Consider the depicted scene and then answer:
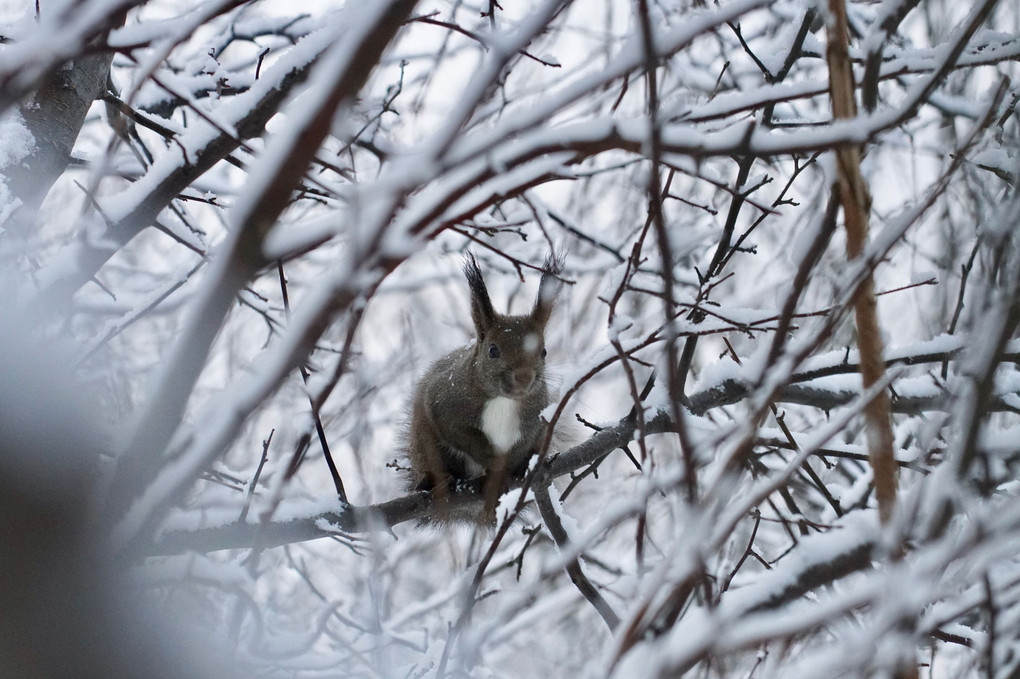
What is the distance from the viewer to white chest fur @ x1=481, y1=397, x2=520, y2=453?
11.4 feet

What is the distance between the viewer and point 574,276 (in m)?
4.82

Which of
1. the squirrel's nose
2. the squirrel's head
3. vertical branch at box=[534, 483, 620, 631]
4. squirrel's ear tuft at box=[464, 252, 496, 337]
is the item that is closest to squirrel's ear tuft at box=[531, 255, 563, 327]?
the squirrel's head

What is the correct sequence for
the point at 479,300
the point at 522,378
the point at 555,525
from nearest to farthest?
the point at 555,525, the point at 522,378, the point at 479,300

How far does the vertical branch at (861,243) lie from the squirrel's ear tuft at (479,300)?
2.08 metres

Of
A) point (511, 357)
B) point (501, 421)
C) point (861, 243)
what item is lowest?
point (861, 243)

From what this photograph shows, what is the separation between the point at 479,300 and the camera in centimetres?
346

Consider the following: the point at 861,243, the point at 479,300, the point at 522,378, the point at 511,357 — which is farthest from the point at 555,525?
the point at 861,243

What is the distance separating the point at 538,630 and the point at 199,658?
18.1 feet

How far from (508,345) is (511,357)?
0.06m

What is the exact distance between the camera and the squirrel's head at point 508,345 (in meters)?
3.36

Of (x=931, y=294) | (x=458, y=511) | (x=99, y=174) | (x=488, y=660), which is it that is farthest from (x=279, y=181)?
(x=931, y=294)

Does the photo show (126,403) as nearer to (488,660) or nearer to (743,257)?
(488,660)

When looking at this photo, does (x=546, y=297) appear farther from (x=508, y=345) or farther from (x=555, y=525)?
(x=555, y=525)

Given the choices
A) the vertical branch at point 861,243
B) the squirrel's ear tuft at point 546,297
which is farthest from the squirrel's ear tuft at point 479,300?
the vertical branch at point 861,243
